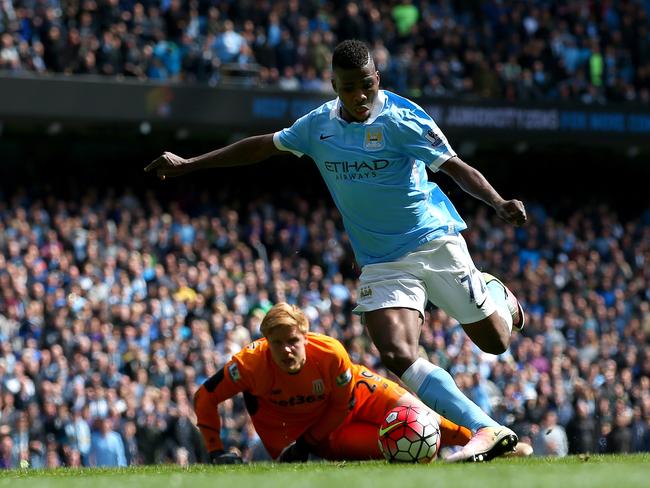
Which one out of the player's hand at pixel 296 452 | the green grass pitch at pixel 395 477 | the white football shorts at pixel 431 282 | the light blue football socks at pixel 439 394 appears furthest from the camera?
the player's hand at pixel 296 452

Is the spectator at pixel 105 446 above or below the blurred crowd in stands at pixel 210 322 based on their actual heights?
below

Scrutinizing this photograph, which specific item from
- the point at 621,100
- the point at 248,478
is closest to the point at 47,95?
the point at 621,100

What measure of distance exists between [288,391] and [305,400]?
134 millimetres

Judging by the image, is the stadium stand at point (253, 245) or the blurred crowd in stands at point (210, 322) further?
the stadium stand at point (253, 245)

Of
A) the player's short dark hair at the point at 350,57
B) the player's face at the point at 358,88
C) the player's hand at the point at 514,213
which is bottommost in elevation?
the player's hand at the point at 514,213

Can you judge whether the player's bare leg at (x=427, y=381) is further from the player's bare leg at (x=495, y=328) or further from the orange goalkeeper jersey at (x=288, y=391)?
the orange goalkeeper jersey at (x=288, y=391)

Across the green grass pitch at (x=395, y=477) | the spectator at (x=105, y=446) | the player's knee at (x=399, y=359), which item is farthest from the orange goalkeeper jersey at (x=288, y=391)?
the spectator at (x=105, y=446)

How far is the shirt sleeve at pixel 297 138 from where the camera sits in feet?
25.6

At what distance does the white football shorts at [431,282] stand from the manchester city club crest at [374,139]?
2.16 ft

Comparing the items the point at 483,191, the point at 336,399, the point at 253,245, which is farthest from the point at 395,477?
the point at 253,245

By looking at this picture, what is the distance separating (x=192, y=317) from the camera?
57.1 feet

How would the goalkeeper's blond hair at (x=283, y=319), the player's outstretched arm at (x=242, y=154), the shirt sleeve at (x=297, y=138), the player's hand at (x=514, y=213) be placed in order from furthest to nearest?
the goalkeeper's blond hair at (x=283, y=319) < the player's outstretched arm at (x=242, y=154) < the shirt sleeve at (x=297, y=138) < the player's hand at (x=514, y=213)

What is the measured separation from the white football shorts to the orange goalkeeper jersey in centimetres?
113

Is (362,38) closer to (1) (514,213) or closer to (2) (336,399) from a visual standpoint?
(2) (336,399)
